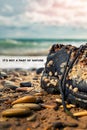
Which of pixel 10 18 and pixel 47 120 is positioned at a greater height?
pixel 10 18

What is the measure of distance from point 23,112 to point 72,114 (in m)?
0.22

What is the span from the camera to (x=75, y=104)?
5.44ft

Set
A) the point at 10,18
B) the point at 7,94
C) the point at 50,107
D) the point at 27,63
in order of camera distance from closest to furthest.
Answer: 1. the point at 50,107
2. the point at 7,94
3. the point at 27,63
4. the point at 10,18

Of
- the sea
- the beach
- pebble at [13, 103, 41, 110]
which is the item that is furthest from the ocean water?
pebble at [13, 103, 41, 110]

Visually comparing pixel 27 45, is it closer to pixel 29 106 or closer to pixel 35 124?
pixel 29 106

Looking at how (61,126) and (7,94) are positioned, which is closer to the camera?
(61,126)

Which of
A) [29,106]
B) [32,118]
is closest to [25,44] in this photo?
[29,106]

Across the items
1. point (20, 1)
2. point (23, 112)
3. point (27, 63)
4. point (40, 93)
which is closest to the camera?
point (23, 112)

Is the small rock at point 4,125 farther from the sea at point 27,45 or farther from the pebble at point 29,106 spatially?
the sea at point 27,45

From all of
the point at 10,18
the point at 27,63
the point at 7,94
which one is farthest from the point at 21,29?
the point at 7,94

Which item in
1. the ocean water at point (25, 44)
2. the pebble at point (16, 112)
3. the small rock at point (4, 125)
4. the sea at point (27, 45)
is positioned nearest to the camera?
the small rock at point (4, 125)

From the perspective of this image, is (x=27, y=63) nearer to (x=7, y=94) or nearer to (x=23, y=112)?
(x=7, y=94)

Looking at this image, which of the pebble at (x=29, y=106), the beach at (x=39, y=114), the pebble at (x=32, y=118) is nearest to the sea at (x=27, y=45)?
the beach at (x=39, y=114)

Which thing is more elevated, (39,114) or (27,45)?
(39,114)
